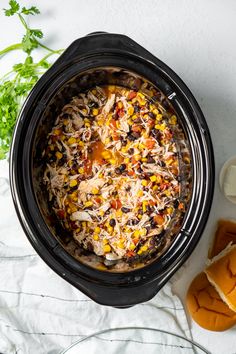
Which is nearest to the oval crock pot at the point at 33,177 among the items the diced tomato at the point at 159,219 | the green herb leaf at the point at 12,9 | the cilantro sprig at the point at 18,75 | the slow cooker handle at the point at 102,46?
the slow cooker handle at the point at 102,46

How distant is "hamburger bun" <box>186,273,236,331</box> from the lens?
1733mm

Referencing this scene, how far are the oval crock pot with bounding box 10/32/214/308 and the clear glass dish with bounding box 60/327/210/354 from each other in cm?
31

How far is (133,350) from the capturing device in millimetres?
1793

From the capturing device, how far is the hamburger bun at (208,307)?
1733mm

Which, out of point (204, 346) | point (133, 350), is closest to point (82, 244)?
point (133, 350)

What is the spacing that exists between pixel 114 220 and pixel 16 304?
39cm

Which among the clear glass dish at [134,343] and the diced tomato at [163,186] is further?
the clear glass dish at [134,343]

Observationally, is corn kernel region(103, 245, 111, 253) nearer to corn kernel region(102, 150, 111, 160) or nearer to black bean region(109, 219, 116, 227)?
black bean region(109, 219, 116, 227)

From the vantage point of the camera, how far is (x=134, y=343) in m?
1.79

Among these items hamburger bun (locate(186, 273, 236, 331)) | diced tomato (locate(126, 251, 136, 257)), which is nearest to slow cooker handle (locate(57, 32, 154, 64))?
diced tomato (locate(126, 251, 136, 257))

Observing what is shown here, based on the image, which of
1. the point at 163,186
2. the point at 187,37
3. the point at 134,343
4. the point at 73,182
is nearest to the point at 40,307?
the point at 134,343

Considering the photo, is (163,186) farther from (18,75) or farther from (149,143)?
(18,75)

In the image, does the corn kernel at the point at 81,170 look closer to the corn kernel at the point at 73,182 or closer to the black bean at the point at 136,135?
the corn kernel at the point at 73,182

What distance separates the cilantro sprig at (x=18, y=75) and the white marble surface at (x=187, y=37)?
0.09 feet
